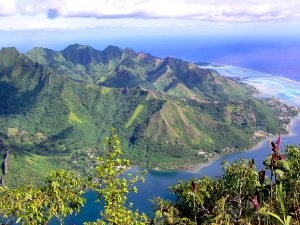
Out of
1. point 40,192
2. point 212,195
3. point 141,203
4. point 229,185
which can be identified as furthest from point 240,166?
point 141,203

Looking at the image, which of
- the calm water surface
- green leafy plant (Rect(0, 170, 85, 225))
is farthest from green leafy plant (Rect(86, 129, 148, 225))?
the calm water surface

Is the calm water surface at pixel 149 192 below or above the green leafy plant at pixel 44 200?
below

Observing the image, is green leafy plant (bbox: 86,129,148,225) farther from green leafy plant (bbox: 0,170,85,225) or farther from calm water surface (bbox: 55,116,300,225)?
calm water surface (bbox: 55,116,300,225)

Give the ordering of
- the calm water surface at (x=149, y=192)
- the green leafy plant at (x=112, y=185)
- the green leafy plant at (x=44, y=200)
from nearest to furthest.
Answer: the green leafy plant at (x=44, y=200) → the green leafy plant at (x=112, y=185) → the calm water surface at (x=149, y=192)

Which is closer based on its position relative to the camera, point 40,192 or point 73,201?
point 40,192

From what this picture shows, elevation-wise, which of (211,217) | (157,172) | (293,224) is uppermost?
(293,224)

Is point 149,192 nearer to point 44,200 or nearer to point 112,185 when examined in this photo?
point 112,185

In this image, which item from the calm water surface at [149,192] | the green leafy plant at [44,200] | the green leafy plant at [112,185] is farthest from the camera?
the calm water surface at [149,192]

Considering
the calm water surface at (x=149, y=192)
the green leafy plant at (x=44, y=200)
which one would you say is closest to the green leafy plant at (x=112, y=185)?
the green leafy plant at (x=44, y=200)

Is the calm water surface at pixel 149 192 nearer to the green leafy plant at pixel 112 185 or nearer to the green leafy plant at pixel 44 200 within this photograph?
the green leafy plant at pixel 112 185

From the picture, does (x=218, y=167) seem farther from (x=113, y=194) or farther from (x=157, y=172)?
(x=113, y=194)

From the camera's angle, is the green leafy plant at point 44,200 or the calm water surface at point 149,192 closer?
the green leafy plant at point 44,200
